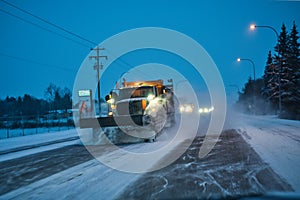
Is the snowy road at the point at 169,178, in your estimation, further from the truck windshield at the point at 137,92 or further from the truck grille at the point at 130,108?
the truck windshield at the point at 137,92

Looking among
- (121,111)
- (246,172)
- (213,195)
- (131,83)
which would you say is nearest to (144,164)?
(246,172)

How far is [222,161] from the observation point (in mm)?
7781

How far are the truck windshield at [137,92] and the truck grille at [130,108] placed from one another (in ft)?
3.31

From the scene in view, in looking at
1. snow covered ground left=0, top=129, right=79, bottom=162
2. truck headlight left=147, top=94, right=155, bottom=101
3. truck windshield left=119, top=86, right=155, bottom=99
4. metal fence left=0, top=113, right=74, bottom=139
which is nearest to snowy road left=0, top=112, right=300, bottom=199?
snow covered ground left=0, top=129, right=79, bottom=162

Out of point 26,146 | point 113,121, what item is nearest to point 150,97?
point 113,121

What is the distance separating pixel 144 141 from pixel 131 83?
604cm

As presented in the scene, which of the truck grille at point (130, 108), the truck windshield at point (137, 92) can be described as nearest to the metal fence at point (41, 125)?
the truck windshield at point (137, 92)

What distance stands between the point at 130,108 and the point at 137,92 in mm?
1485

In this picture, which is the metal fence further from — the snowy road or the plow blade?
the snowy road

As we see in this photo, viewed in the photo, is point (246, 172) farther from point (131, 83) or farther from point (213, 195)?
point (131, 83)

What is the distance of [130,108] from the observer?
15.5 meters

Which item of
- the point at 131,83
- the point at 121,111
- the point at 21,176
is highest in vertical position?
the point at 131,83

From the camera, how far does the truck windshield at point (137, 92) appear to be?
1645cm

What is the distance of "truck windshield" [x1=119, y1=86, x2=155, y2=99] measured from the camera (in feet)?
54.0
